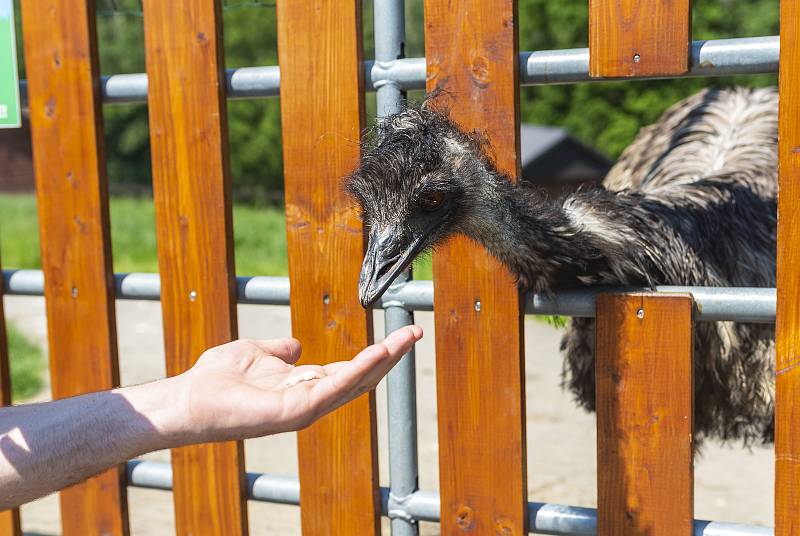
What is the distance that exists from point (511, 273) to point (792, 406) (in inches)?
27.9

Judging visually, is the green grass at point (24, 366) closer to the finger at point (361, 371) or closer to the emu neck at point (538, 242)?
the emu neck at point (538, 242)

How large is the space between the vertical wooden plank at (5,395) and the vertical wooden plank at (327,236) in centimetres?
104

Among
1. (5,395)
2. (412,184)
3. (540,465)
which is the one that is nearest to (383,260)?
(412,184)

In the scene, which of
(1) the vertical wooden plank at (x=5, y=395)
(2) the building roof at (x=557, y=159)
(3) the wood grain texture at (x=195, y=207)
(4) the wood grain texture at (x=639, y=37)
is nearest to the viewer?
(4) the wood grain texture at (x=639, y=37)

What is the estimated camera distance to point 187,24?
8.95ft

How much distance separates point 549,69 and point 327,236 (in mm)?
717

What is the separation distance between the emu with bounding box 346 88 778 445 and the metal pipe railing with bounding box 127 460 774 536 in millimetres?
564

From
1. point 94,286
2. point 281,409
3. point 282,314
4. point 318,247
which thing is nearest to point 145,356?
point 282,314

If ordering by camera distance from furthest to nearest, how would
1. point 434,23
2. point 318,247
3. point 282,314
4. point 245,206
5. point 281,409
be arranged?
point 245,206 < point 282,314 < point 318,247 < point 434,23 < point 281,409

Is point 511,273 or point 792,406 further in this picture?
point 511,273

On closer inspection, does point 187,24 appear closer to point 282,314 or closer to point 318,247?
point 318,247

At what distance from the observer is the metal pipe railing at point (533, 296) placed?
7.49ft

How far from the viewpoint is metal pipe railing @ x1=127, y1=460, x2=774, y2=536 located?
2.39 meters

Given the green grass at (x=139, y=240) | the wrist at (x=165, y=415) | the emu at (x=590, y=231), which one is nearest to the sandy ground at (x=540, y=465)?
the emu at (x=590, y=231)
